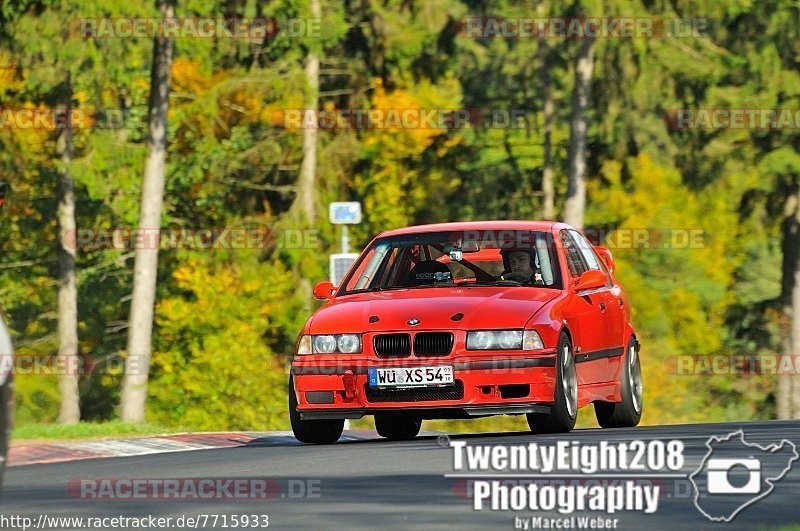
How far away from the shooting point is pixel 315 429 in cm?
1530

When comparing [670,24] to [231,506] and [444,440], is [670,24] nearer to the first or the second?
[444,440]

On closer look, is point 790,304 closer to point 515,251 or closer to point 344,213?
point 344,213

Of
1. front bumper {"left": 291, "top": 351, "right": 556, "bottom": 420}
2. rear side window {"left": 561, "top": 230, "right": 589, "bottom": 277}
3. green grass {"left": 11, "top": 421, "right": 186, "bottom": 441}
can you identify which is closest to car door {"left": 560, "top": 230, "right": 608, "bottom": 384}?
rear side window {"left": 561, "top": 230, "right": 589, "bottom": 277}

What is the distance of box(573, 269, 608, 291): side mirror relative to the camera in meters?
15.3

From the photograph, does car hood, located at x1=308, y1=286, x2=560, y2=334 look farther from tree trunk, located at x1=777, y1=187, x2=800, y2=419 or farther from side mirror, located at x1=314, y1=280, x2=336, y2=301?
tree trunk, located at x1=777, y1=187, x2=800, y2=419

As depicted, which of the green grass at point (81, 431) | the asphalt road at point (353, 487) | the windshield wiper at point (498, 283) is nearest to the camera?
the asphalt road at point (353, 487)

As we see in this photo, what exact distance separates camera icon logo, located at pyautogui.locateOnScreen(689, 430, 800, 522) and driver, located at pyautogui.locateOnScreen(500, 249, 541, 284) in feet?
7.13

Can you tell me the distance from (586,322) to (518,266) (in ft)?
2.37

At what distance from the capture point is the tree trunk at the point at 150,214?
33125 mm

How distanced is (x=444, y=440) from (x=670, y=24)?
88.1 ft

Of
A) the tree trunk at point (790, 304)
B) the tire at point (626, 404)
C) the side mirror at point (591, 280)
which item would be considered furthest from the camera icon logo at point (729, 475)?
the tree trunk at point (790, 304)

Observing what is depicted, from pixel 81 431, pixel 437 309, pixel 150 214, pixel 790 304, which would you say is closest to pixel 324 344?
pixel 437 309

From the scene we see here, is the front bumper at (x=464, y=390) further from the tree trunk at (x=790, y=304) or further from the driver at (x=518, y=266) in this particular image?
the tree trunk at (x=790, y=304)

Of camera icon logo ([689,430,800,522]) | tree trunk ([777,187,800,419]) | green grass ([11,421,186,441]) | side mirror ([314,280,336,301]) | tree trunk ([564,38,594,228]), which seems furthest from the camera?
tree trunk ([777,187,800,419])
